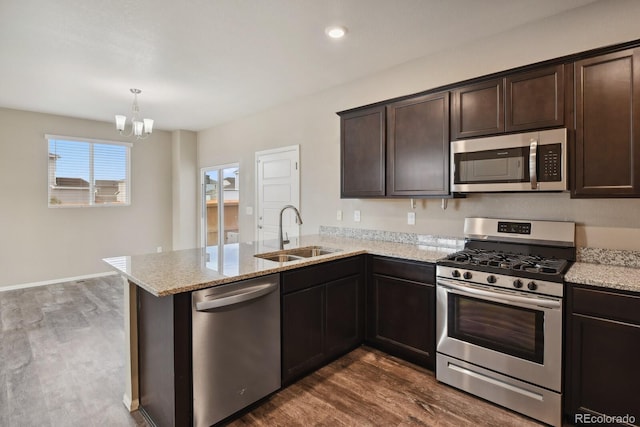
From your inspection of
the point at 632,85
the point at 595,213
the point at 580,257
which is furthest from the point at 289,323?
the point at 632,85

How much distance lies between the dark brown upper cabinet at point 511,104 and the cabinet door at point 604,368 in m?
1.26

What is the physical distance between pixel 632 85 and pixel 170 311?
114 inches

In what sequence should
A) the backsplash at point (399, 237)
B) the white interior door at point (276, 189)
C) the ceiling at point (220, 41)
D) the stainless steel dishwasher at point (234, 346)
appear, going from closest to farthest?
the stainless steel dishwasher at point (234, 346) < the ceiling at point (220, 41) < the backsplash at point (399, 237) < the white interior door at point (276, 189)

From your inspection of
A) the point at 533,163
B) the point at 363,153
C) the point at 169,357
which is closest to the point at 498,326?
the point at 533,163

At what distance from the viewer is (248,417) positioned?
2090mm

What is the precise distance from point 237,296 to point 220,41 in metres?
2.19

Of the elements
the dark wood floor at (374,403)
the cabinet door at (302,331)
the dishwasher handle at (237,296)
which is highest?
the dishwasher handle at (237,296)

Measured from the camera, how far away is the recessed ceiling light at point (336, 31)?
8.79 ft

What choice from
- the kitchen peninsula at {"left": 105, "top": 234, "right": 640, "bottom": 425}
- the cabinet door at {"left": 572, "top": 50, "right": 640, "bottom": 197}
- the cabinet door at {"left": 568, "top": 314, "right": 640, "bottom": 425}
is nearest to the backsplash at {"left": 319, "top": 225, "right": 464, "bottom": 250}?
the kitchen peninsula at {"left": 105, "top": 234, "right": 640, "bottom": 425}

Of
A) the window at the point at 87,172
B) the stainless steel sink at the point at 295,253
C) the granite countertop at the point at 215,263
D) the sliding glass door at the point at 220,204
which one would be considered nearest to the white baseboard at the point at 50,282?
the window at the point at 87,172

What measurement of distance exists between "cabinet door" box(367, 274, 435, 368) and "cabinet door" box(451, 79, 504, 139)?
1.23m

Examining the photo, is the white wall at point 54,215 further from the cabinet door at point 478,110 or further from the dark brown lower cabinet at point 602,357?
the dark brown lower cabinet at point 602,357

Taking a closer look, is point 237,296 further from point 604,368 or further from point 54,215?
point 54,215

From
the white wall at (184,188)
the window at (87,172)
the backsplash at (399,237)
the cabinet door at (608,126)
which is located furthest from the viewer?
the white wall at (184,188)
